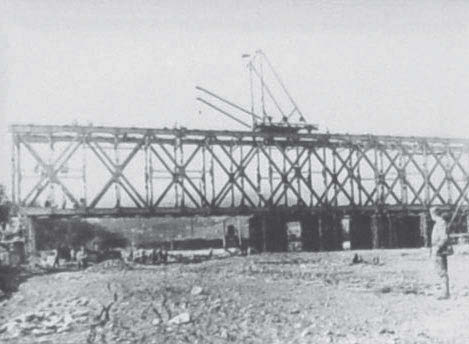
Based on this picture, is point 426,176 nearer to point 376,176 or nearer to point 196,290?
point 376,176

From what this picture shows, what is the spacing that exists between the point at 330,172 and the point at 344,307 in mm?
19781

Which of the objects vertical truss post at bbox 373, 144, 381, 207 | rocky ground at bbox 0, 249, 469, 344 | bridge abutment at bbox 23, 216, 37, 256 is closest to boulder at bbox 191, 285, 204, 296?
rocky ground at bbox 0, 249, 469, 344

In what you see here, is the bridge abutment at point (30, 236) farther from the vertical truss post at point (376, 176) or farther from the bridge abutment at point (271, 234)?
the vertical truss post at point (376, 176)

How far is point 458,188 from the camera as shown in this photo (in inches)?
1193

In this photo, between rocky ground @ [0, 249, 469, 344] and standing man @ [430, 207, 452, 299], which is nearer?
rocky ground @ [0, 249, 469, 344]

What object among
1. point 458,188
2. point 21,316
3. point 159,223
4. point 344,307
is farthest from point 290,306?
point 159,223

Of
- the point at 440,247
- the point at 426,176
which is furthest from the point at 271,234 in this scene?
the point at 440,247

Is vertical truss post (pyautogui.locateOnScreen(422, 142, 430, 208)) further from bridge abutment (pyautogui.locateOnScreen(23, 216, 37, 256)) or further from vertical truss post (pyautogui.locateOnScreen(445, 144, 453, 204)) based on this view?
bridge abutment (pyautogui.locateOnScreen(23, 216, 37, 256))

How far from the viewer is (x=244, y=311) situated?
8078 mm

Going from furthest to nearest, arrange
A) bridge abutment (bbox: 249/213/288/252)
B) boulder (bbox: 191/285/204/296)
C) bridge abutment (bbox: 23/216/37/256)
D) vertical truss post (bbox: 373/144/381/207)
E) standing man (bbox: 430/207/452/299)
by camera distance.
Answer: vertical truss post (bbox: 373/144/381/207), bridge abutment (bbox: 249/213/288/252), bridge abutment (bbox: 23/216/37/256), boulder (bbox: 191/285/204/296), standing man (bbox: 430/207/452/299)

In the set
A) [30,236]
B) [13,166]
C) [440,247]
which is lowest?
[440,247]

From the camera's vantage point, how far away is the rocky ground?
6727 millimetres

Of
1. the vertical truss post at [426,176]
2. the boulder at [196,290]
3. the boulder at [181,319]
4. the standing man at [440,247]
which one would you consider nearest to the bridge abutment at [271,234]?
the vertical truss post at [426,176]

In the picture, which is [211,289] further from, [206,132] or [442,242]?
[206,132]
